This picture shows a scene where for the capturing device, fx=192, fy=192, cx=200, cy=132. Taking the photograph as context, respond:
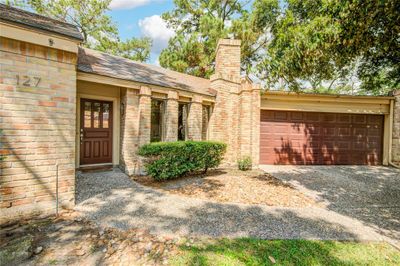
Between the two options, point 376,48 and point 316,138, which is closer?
point 376,48

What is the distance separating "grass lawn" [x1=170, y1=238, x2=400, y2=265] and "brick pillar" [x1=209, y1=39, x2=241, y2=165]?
5.73 m

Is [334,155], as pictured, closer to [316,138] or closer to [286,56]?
[316,138]

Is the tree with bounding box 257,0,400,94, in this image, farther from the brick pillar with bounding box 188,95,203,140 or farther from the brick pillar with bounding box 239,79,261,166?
the brick pillar with bounding box 188,95,203,140

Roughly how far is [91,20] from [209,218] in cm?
1905

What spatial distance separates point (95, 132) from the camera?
6.70 metres

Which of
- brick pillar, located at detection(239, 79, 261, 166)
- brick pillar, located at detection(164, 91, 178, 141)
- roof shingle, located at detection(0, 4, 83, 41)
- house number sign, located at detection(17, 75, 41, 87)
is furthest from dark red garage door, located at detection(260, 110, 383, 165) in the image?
house number sign, located at detection(17, 75, 41, 87)

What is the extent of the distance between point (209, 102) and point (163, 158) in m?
3.79

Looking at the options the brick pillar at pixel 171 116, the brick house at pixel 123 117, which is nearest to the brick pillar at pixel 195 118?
the brick house at pixel 123 117

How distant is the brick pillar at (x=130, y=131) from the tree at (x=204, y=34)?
25.9ft

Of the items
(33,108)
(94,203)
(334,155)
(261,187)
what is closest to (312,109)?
(334,155)

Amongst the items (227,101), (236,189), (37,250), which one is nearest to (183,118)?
(227,101)

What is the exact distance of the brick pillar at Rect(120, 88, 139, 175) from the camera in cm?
634

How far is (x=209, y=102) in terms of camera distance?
8.34 meters

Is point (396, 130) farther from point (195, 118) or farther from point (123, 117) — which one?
point (123, 117)
